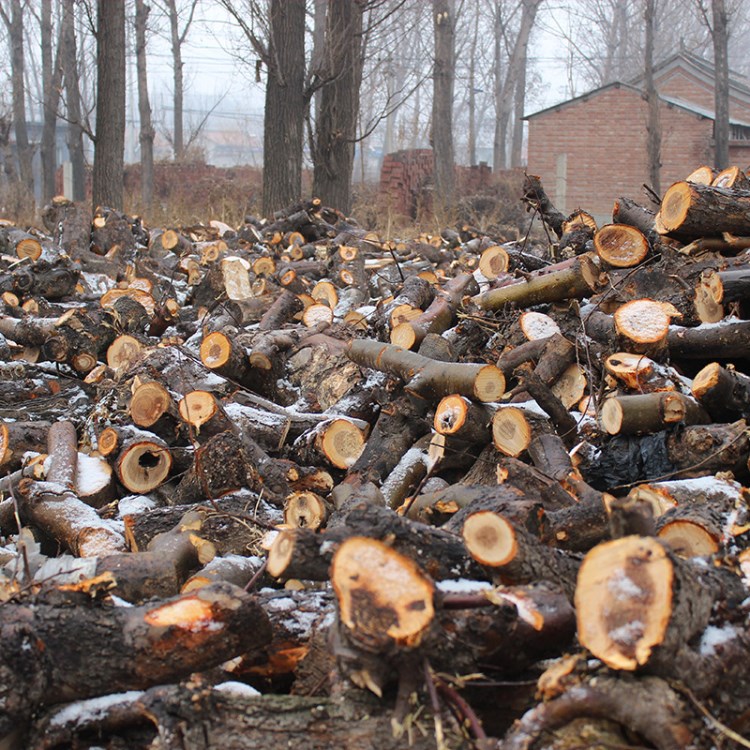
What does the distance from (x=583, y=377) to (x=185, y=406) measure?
216 centimetres

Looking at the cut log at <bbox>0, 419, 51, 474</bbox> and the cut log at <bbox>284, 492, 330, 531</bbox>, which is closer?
the cut log at <bbox>284, 492, 330, 531</bbox>

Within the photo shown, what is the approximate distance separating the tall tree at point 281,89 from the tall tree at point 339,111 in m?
0.45

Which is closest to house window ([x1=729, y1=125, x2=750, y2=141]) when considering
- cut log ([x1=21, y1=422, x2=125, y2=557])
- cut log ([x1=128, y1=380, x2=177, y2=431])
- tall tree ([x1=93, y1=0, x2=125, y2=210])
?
tall tree ([x1=93, y1=0, x2=125, y2=210])

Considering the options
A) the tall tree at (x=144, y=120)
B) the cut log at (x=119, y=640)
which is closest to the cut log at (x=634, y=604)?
the cut log at (x=119, y=640)

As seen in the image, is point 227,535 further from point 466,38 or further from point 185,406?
point 466,38

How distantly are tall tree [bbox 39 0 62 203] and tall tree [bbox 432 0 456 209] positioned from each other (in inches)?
367

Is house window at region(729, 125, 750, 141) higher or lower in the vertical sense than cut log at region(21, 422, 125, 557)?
higher

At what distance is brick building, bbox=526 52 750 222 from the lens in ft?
79.6

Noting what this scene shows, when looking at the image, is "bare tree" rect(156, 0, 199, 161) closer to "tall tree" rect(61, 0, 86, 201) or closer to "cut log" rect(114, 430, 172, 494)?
"tall tree" rect(61, 0, 86, 201)


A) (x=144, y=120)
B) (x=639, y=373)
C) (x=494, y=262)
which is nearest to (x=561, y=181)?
(x=144, y=120)

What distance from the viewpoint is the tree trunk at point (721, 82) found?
51.2ft

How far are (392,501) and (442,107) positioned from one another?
18.2 m

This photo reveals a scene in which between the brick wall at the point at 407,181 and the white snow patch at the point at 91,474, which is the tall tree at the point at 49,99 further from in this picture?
the white snow patch at the point at 91,474

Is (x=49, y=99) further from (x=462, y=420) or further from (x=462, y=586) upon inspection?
(x=462, y=586)
